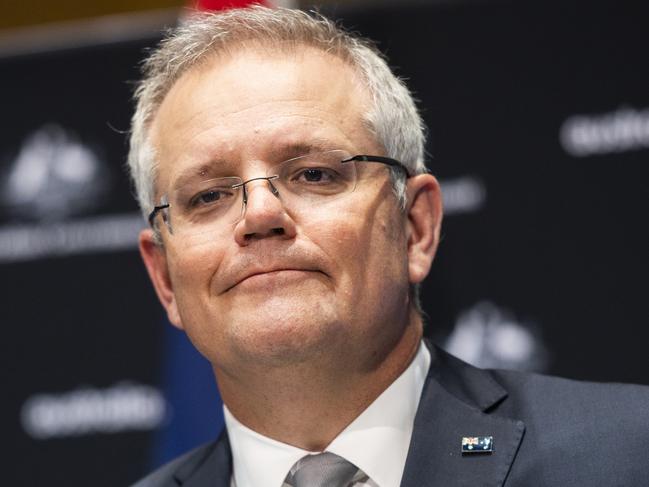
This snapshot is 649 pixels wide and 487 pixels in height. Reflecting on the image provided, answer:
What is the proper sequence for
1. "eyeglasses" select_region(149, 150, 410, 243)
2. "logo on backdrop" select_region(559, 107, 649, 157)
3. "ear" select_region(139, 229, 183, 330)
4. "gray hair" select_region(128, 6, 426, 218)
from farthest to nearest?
"logo on backdrop" select_region(559, 107, 649, 157)
"ear" select_region(139, 229, 183, 330)
"gray hair" select_region(128, 6, 426, 218)
"eyeglasses" select_region(149, 150, 410, 243)

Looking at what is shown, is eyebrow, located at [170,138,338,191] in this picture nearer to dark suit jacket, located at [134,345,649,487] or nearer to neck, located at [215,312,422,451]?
neck, located at [215,312,422,451]

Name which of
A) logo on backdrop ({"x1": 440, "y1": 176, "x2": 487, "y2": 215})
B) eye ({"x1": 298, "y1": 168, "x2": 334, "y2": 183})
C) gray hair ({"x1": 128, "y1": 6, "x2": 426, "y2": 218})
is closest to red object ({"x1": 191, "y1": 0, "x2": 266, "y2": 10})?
gray hair ({"x1": 128, "y1": 6, "x2": 426, "y2": 218})

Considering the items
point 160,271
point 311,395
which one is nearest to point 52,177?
point 160,271

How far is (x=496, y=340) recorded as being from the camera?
11.1ft

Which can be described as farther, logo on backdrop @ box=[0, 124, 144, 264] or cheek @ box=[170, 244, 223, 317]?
logo on backdrop @ box=[0, 124, 144, 264]

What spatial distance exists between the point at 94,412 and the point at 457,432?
72.6 inches

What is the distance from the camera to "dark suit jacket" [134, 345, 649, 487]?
86.7 inches

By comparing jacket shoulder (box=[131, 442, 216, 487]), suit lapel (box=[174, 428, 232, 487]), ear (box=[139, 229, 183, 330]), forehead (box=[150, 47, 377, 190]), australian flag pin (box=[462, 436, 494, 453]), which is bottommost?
jacket shoulder (box=[131, 442, 216, 487])

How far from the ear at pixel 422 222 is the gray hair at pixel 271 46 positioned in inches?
1.8

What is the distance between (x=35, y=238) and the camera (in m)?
3.94

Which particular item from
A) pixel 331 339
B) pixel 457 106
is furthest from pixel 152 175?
pixel 457 106

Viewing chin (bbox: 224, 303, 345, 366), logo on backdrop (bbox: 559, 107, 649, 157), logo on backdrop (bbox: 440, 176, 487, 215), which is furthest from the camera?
logo on backdrop (bbox: 440, 176, 487, 215)

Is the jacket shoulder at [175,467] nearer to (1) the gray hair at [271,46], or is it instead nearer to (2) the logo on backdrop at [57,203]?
(1) the gray hair at [271,46]

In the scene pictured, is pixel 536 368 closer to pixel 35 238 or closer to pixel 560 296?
pixel 560 296
